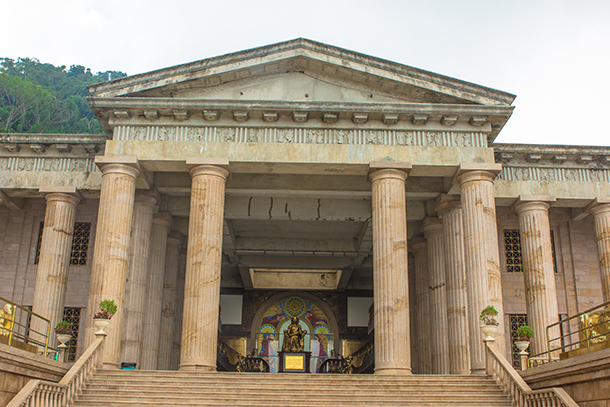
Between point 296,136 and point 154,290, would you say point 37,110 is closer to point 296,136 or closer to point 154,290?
point 154,290

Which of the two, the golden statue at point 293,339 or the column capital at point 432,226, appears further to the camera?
the golden statue at point 293,339

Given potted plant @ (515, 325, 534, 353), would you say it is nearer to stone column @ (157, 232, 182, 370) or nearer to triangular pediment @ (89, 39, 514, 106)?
triangular pediment @ (89, 39, 514, 106)

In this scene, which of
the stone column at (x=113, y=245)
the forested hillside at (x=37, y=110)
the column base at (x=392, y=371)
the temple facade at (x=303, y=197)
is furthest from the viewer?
the forested hillside at (x=37, y=110)

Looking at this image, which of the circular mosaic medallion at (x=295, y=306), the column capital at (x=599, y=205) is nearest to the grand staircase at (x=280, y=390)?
the column capital at (x=599, y=205)

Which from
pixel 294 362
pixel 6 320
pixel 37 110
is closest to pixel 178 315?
pixel 294 362

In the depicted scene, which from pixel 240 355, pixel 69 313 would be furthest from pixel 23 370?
pixel 240 355

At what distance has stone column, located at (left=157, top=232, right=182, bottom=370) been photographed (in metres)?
25.1

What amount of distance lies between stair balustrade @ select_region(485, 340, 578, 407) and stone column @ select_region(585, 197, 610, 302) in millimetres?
8253

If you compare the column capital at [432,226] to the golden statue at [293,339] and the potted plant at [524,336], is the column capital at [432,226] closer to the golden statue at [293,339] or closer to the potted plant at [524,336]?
→ the potted plant at [524,336]

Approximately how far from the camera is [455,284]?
22.1m

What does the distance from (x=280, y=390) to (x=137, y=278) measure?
29.0ft

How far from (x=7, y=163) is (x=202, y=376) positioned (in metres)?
12.4

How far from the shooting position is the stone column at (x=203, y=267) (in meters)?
18.2

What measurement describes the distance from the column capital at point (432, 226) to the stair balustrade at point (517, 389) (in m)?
8.16
